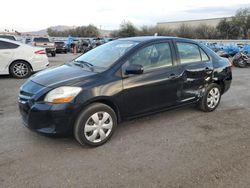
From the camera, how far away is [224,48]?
22.4 m

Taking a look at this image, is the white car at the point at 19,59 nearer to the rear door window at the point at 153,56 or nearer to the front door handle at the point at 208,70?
the rear door window at the point at 153,56

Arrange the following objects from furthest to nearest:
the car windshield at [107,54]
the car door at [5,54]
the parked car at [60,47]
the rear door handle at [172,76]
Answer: the parked car at [60,47] → the car door at [5,54] → the rear door handle at [172,76] → the car windshield at [107,54]

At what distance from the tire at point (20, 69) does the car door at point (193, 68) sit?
250 inches

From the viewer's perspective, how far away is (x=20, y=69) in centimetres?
912

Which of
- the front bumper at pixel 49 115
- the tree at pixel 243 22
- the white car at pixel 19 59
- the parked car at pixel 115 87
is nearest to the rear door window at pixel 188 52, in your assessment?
the parked car at pixel 115 87

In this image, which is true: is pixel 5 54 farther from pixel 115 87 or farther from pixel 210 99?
pixel 210 99

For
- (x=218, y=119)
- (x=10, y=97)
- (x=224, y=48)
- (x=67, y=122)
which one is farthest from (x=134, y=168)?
(x=224, y=48)

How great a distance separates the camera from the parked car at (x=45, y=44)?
21.4 metres

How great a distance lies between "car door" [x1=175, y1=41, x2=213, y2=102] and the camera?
4.76m

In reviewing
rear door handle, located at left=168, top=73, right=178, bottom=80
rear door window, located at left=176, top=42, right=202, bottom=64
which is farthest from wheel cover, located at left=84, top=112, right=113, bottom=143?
rear door window, located at left=176, top=42, right=202, bottom=64

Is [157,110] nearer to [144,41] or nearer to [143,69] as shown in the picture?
[143,69]

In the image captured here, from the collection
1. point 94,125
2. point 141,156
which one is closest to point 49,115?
point 94,125

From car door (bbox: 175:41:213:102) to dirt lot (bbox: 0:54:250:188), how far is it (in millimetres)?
553

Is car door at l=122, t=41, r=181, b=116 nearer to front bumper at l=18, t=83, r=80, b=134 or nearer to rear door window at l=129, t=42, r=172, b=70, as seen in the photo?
rear door window at l=129, t=42, r=172, b=70
